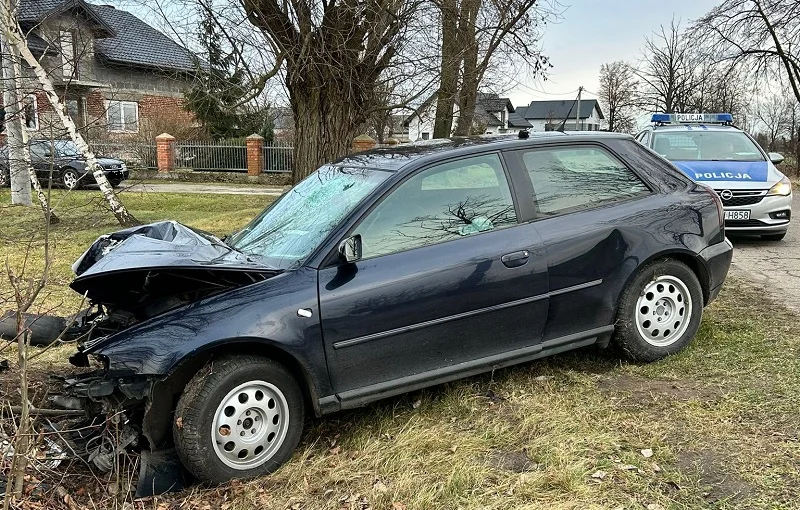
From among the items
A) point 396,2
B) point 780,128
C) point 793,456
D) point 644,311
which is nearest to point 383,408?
point 644,311

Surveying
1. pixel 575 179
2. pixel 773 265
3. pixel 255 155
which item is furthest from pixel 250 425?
pixel 255 155

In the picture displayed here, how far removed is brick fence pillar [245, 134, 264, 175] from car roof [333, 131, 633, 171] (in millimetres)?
21044

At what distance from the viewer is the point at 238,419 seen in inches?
127

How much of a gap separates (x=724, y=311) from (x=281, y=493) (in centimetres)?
419

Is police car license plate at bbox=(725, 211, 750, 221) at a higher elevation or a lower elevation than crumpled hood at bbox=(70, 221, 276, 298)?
lower

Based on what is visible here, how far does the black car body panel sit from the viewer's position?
10.6 ft

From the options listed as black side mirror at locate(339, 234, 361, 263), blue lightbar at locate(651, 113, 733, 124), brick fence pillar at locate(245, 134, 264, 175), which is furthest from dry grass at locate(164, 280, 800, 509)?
brick fence pillar at locate(245, 134, 264, 175)

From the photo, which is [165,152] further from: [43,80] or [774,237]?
[774,237]

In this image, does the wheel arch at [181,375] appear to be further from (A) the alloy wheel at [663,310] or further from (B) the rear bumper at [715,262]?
(B) the rear bumper at [715,262]

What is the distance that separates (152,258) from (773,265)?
23.3 ft

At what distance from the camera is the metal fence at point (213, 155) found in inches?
997

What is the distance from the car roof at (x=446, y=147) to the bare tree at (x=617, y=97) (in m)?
49.7

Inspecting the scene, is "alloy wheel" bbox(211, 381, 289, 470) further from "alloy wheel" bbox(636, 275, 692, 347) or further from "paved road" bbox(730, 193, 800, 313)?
"paved road" bbox(730, 193, 800, 313)

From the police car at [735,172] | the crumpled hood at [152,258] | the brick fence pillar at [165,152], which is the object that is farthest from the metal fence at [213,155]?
the crumpled hood at [152,258]
